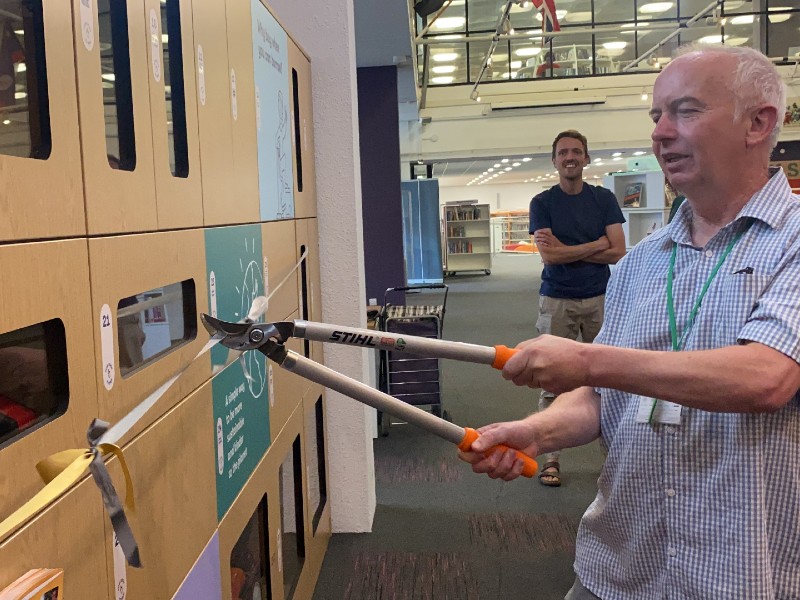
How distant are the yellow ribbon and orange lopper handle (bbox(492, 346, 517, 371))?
0.60 m

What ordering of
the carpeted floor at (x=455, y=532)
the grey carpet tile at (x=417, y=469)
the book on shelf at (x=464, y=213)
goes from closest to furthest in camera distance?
the carpeted floor at (x=455, y=532)
the grey carpet tile at (x=417, y=469)
the book on shelf at (x=464, y=213)

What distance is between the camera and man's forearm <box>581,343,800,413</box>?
1191 millimetres

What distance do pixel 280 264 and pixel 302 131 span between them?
81cm

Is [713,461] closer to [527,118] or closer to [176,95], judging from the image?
[176,95]

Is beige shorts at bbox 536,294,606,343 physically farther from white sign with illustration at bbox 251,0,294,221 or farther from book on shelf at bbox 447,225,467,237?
book on shelf at bbox 447,225,467,237

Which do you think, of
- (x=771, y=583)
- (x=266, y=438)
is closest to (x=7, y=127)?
(x=771, y=583)

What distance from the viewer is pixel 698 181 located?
1383mm

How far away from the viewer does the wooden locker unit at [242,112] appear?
205 cm

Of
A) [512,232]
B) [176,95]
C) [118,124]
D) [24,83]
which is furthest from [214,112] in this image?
[512,232]

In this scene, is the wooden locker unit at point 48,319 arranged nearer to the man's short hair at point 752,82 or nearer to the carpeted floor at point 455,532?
the man's short hair at point 752,82

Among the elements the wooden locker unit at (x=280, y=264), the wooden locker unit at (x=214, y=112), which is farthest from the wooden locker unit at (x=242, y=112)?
the wooden locker unit at (x=280, y=264)

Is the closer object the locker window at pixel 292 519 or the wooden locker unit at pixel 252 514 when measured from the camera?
the wooden locker unit at pixel 252 514

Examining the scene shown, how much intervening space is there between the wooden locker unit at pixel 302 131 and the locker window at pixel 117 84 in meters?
1.61

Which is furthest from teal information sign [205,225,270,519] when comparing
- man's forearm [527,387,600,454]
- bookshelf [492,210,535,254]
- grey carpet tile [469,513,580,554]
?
bookshelf [492,210,535,254]
